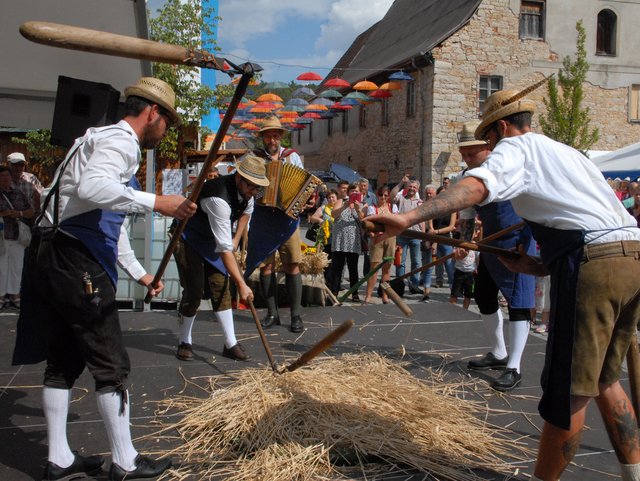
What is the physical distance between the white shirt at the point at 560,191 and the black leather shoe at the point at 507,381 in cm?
212

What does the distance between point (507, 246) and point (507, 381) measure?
102 cm

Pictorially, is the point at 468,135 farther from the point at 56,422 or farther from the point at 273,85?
the point at 273,85

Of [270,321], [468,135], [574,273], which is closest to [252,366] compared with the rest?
[270,321]

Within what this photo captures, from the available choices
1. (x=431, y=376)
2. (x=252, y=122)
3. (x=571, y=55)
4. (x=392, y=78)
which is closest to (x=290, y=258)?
(x=431, y=376)

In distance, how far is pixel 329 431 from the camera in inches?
138

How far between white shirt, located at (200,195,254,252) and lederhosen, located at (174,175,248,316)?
0.18 m

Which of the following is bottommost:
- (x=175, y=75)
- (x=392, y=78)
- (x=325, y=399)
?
(x=325, y=399)

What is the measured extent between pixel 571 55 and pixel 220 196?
20228mm

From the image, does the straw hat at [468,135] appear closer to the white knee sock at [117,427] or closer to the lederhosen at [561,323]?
the lederhosen at [561,323]

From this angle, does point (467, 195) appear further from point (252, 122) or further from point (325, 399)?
point (252, 122)

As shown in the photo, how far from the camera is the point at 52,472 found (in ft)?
10.4

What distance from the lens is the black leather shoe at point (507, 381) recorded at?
4.64m

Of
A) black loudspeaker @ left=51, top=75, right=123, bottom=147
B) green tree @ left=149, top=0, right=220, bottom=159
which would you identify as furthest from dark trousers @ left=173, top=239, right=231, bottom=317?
green tree @ left=149, top=0, right=220, bottom=159

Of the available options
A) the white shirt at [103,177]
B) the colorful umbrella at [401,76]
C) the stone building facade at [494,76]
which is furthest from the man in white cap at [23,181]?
the colorful umbrella at [401,76]
